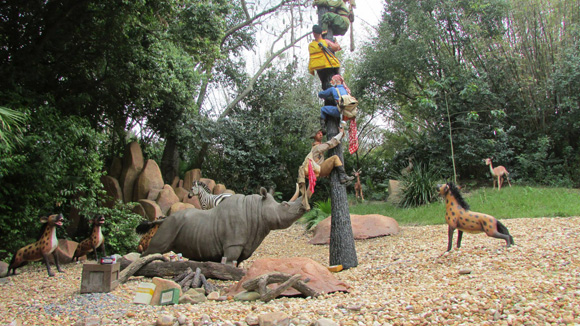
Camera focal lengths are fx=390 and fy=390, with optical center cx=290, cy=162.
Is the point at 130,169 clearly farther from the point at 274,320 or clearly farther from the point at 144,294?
the point at 274,320

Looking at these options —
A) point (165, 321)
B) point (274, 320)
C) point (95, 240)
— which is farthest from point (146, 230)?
point (274, 320)

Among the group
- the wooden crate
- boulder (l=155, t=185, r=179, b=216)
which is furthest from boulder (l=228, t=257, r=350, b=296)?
boulder (l=155, t=185, r=179, b=216)

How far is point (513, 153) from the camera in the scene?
12.0 meters

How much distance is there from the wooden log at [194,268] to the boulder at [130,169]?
5390 mm

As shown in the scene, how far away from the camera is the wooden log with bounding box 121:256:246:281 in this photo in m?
4.75

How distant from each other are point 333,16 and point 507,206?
6266 mm

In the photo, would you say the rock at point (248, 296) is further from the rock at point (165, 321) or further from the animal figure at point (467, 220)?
the animal figure at point (467, 220)

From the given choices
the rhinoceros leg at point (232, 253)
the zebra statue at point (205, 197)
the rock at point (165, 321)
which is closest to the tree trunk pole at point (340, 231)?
the rhinoceros leg at point (232, 253)

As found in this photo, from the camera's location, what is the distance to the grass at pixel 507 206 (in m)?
8.31

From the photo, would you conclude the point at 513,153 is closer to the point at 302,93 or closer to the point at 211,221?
the point at 302,93

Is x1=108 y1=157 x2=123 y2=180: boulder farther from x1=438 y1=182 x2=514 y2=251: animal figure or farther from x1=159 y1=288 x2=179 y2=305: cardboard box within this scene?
x1=438 y1=182 x2=514 y2=251: animal figure

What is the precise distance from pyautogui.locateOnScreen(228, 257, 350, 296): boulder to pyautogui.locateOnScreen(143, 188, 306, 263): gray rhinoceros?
2.43ft

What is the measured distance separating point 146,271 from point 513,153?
1136cm

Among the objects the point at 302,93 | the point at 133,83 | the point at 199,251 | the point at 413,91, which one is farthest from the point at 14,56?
the point at 413,91
